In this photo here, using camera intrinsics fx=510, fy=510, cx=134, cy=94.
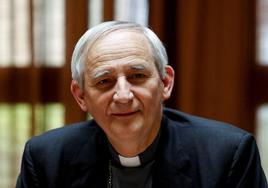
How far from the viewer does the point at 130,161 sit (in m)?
1.84

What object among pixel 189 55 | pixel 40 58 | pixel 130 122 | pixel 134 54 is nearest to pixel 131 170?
pixel 130 122

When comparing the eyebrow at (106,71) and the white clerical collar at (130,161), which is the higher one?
the eyebrow at (106,71)

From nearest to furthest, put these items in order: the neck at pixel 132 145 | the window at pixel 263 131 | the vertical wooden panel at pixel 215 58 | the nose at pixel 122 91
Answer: the nose at pixel 122 91 → the neck at pixel 132 145 → the vertical wooden panel at pixel 215 58 → the window at pixel 263 131

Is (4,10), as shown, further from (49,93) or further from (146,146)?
(146,146)

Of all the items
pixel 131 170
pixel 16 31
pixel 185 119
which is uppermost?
pixel 16 31

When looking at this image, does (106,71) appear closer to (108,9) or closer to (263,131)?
(108,9)

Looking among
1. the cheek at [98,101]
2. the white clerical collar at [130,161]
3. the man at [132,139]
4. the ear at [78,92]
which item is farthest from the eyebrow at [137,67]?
the white clerical collar at [130,161]

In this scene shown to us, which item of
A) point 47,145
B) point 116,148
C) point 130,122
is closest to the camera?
point 130,122

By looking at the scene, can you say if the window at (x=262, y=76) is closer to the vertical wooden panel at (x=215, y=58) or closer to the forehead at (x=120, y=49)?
the vertical wooden panel at (x=215, y=58)

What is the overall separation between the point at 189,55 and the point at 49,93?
87cm

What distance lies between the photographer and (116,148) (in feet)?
5.98

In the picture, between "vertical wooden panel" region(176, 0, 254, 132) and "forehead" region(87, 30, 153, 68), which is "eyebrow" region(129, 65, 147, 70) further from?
"vertical wooden panel" region(176, 0, 254, 132)

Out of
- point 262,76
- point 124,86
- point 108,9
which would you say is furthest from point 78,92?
point 262,76

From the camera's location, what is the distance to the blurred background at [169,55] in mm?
2910
